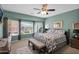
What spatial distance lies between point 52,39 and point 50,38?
42mm

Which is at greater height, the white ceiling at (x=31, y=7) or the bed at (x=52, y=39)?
the white ceiling at (x=31, y=7)

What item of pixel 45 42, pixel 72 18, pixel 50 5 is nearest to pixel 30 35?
pixel 45 42

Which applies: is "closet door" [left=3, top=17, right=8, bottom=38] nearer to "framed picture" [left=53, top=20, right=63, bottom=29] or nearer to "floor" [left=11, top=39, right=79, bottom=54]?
"floor" [left=11, top=39, right=79, bottom=54]

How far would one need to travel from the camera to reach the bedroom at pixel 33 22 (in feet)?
4.95

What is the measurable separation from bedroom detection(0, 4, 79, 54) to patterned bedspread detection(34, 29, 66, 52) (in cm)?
4

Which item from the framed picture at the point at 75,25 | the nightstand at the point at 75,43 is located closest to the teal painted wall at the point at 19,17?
the framed picture at the point at 75,25

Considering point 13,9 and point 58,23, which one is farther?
point 58,23

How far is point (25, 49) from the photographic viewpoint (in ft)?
5.08

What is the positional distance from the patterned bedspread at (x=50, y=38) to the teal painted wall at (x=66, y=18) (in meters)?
0.20

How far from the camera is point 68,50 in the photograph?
5.09 feet

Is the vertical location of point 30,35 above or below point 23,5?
below

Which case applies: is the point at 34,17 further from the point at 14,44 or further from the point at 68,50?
the point at 68,50

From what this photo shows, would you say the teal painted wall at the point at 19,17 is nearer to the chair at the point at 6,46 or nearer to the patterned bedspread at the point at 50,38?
the chair at the point at 6,46
